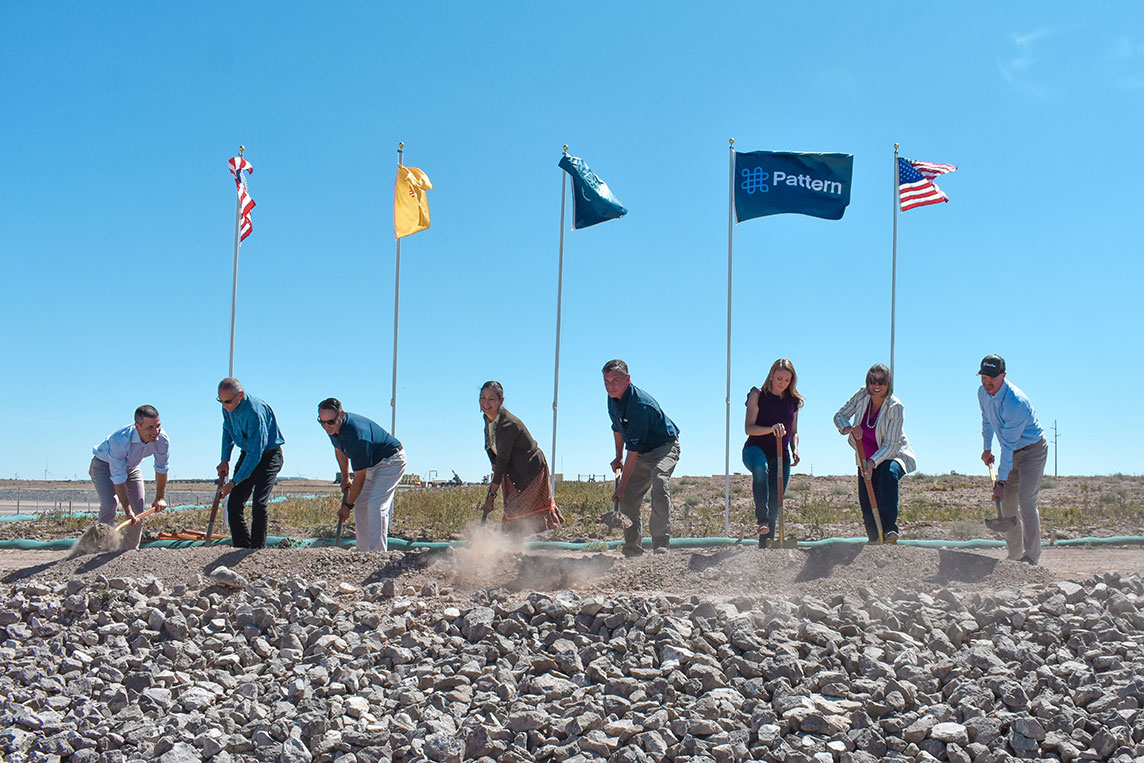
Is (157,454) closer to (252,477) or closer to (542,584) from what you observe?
(252,477)

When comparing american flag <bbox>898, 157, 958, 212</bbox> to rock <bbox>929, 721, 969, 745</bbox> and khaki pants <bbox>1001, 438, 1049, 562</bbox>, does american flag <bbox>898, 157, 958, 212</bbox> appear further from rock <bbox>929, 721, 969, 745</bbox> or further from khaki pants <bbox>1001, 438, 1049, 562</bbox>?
rock <bbox>929, 721, 969, 745</bbox>

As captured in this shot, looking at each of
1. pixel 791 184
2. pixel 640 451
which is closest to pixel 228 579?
pixel 640 451

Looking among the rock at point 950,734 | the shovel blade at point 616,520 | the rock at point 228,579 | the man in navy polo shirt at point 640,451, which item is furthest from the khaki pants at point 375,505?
the rock at point 950,734

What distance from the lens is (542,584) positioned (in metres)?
6.59

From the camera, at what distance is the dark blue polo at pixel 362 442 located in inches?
291

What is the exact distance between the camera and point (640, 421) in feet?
23.6

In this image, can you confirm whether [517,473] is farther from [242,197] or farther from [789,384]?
[242,197]

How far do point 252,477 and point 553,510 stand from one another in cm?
264

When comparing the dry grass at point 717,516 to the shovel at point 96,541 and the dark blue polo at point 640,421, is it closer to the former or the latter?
the dark blue polo at point 640,421

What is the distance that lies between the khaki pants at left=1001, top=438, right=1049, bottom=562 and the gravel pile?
754 mm

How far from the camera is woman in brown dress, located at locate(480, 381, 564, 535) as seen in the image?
24.1 feet

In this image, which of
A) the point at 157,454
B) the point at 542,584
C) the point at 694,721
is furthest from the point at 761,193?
the point at 694,721

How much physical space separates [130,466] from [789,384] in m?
6.08

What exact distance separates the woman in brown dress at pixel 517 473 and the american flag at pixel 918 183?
273 inches
